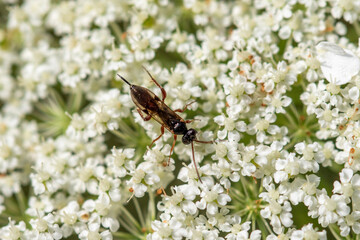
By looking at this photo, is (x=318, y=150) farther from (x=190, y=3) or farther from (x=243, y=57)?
(x=190, y=3)

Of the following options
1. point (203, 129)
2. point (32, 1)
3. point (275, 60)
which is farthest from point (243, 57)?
point (32, 1)

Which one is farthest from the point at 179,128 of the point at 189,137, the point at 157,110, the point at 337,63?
the point at 337,63

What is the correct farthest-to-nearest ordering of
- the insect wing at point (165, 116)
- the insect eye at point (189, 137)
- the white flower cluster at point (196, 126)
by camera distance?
the insect wing at point (165, 116), the insect eye at point (189, 137), the white flower cluster at point (196, 126)

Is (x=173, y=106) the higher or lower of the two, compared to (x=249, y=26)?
lower

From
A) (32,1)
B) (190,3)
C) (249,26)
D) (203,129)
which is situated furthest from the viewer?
(32,1)

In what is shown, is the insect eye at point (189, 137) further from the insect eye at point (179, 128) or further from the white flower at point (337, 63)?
the white flower at point (337, 63)

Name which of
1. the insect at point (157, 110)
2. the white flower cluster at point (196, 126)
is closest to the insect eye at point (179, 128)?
the insect at point (157, 110)

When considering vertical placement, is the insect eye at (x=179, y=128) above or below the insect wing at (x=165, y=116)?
below

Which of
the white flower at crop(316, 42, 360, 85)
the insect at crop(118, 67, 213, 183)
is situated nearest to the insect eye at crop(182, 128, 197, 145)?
the insect at crop(118, 67, 213, 183)
